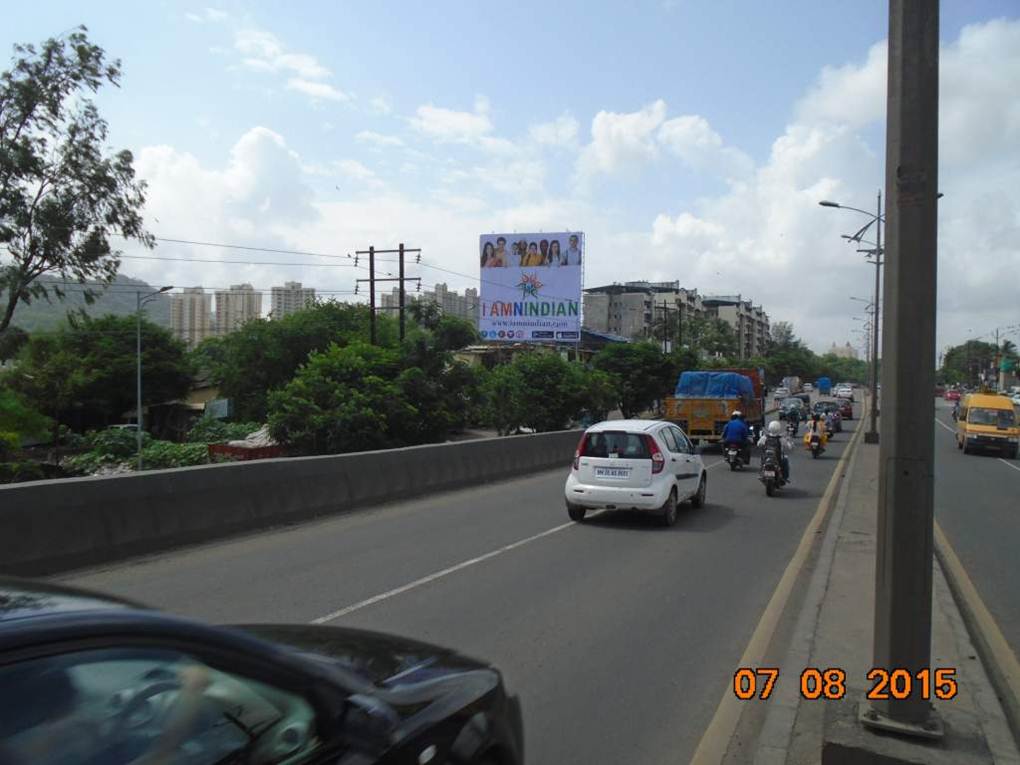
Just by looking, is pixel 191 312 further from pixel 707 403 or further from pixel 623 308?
pixel 707 403

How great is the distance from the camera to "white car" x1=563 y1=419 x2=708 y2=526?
40.4 feet

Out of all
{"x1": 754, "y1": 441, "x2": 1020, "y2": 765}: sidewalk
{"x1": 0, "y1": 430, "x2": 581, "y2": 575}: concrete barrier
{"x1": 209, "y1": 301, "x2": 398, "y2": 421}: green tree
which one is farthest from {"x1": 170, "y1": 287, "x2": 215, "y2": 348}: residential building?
{"x1": 754, "y1": 441, "x2": 1020, "y2": 765}: sidewalk

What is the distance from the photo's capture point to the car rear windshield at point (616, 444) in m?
12.6

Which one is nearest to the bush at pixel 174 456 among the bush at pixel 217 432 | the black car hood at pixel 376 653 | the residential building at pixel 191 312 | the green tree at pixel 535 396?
the bush at pixel 217 432

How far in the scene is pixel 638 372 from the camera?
49.9 metres

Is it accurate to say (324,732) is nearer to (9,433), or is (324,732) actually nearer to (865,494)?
(865,494)

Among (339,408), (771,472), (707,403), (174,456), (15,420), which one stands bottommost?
(174,456)

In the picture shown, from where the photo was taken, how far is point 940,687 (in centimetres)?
519

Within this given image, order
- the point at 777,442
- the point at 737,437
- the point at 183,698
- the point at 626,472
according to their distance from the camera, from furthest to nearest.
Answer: the point at 737,437, the point at 777,442, the point at 626,472, the point at 183,698

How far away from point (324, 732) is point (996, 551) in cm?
1157

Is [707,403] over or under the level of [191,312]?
under

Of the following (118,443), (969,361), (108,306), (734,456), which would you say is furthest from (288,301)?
(969,361)

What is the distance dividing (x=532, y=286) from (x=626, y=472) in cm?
3574

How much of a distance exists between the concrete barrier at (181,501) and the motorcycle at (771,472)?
21.3 ft
